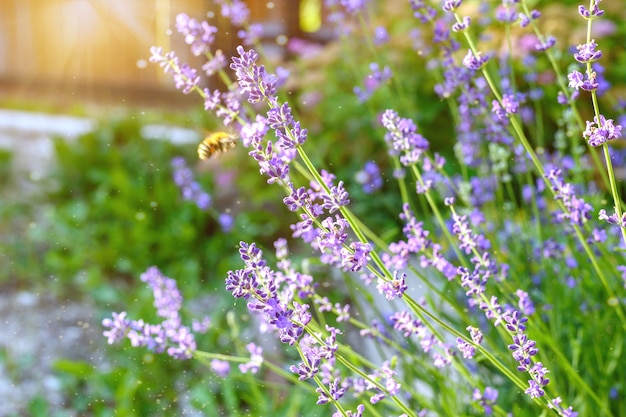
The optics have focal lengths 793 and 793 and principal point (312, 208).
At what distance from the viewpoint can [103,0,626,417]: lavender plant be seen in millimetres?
1002

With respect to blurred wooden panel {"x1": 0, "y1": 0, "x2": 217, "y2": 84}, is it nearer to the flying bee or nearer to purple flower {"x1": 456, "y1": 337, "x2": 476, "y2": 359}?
the flying bee

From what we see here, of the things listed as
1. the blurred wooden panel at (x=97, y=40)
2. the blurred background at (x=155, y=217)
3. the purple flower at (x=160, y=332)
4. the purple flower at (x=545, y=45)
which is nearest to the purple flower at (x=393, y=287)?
the purple flower at (x=160, y=332)

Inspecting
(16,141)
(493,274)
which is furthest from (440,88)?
(16,141)

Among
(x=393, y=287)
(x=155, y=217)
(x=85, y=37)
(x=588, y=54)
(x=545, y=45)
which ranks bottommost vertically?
(x=85, y=37)

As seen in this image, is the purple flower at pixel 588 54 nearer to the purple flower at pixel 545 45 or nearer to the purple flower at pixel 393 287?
the purple flower at pixel 393 287

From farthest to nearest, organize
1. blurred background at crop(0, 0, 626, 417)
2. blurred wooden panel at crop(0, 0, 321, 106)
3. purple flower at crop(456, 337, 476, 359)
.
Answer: blurred wooden panel at crop(0, 0, 321, 106) < blurred background at crop(0, 0, 626, 417) < purple flower at crop(456, 337, 476, 359)

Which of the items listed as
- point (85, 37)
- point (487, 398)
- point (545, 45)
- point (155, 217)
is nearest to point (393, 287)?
point (487, 398)

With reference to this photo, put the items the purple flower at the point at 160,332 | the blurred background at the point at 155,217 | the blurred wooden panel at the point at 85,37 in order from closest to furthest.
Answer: the purple flower at the point at 160,332 → the blurred background at the point at 155,217 → the blurred wooden panel at the point at 85,37

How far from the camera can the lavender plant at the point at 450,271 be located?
100 cm

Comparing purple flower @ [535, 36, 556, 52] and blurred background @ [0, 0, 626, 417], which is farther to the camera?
blurred background @ [0, 0, 626, 417]

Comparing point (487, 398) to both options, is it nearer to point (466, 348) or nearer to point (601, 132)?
point (466, 348)

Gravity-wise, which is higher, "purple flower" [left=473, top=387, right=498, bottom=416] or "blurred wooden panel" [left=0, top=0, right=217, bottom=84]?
"purple flower" [left=473, top=387, right=498, bottom=416]

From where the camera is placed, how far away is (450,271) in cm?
145

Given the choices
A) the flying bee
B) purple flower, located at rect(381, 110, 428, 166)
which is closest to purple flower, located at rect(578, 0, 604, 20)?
purple flower, located at rect(381, 110, 428, 166)
